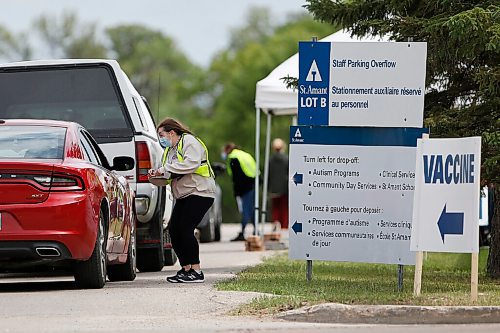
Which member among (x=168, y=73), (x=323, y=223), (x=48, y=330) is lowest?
(x=48, y=330)

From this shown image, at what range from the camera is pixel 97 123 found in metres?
15.7

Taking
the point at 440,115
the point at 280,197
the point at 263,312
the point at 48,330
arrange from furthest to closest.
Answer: the point at 280,197
the point at 440,115
the point at 263,312
the point at 48,330

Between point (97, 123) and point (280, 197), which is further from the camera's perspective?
point (280, 197)

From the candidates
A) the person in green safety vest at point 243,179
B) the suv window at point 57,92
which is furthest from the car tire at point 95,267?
the person in green safety vest at point 243,179

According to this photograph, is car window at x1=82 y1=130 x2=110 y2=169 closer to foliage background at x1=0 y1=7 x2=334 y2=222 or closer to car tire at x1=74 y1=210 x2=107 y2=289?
car tire at x1=74 y1=210 x2=107 y2=289

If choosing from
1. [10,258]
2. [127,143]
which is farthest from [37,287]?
[127,143]

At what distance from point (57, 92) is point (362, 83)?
4.44 metres

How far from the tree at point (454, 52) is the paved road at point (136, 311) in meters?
3.04

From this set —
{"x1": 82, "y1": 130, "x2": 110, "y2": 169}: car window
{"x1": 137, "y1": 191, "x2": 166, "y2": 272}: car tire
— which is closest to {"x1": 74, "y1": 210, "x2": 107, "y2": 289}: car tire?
{"x1": 82, "y1": 130, "x2": 110, "y2": 169}: car window

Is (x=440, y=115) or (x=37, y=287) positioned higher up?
(x=440, y=115)

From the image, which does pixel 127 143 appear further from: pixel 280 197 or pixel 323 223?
pixel 280 197

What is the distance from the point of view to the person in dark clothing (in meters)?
28.5

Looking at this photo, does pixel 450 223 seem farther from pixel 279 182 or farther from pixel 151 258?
pixel 279 182

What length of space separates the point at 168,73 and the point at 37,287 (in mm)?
99102
